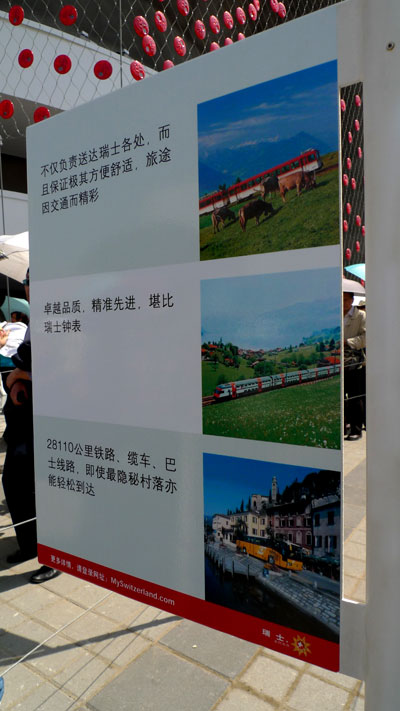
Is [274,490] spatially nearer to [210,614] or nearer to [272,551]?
[272,551]

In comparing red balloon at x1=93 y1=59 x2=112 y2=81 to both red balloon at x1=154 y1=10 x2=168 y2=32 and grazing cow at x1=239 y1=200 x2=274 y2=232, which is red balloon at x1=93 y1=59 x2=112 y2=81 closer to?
red balloon at x1=154 y1=10 x2=168 y2=32

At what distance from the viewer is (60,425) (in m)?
1.34

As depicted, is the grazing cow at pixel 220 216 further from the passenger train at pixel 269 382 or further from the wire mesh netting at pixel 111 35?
the wire mesh netting at pixel 111 35

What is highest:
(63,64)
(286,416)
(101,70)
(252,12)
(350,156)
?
(252,12)

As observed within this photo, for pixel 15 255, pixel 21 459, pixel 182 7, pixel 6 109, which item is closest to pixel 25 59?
pixel 6 109

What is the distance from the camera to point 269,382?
3.13 ft

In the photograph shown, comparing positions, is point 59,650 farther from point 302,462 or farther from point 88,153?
point 88,153

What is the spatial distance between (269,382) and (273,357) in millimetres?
47

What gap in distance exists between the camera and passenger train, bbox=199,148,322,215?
891 millimetres

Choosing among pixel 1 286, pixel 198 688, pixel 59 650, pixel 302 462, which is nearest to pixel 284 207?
pixel 302 462

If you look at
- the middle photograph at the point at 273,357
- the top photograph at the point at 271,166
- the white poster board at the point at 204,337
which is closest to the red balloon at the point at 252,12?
the white poster board at the point at 204,337

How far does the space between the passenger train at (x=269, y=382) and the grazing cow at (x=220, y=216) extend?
0.30m

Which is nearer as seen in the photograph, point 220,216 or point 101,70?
point 220,216

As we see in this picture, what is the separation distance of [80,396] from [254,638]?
0.66 m
